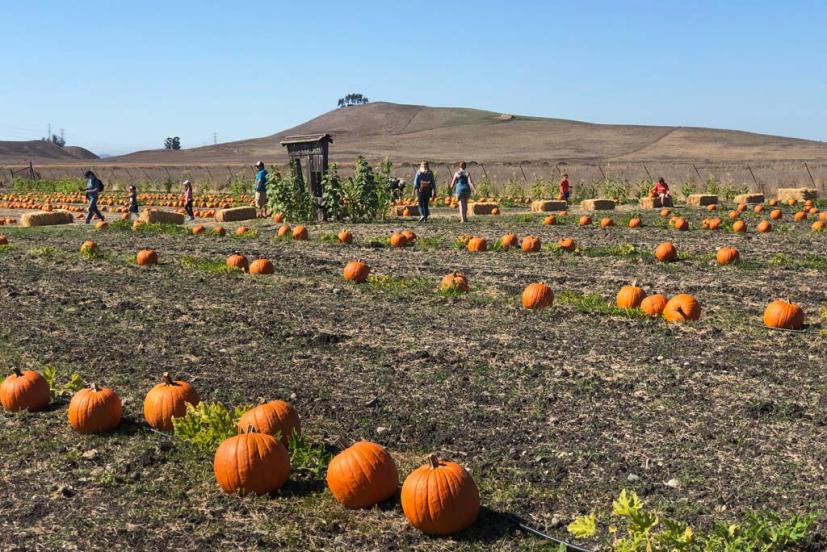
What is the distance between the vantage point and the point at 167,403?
6293mm

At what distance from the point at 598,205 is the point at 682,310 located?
1964 centimetres

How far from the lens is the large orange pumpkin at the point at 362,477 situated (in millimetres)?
5004

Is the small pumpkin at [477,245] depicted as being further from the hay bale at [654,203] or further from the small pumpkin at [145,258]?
the hay bale at [654,203]

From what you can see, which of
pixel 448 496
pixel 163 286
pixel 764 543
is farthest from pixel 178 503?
pixel 163 286

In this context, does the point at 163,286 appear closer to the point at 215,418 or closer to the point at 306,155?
the point at 215,418

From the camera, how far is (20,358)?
27.9 feet

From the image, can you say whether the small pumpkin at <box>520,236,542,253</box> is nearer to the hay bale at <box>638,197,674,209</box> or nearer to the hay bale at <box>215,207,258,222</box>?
the hay bale at <box>215,207,258,222</box>

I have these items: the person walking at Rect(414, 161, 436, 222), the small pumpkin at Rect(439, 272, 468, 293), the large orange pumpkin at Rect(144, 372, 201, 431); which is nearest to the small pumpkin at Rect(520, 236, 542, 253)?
the small pumpkin at Rect(439, 272, 468, 293)

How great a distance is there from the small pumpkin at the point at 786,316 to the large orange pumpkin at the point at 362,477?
227 inches

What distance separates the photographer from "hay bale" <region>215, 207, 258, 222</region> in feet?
87.0

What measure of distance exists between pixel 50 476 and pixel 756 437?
15.3 ft

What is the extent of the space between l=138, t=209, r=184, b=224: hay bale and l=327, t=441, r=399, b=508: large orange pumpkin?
68.7ft

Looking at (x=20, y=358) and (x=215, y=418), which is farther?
Result: (x=20, y=358)

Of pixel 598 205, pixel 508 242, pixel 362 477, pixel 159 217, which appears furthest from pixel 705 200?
pixel 362 477
